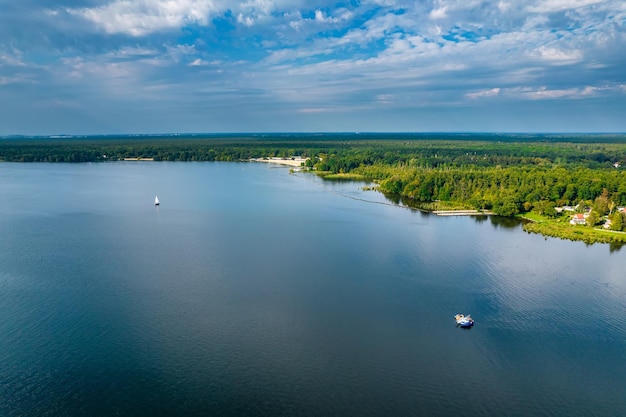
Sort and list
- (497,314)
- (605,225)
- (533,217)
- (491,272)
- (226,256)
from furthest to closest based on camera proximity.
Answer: (533,217)
(605,225)
(226,256)
(491,272)
(497,314)

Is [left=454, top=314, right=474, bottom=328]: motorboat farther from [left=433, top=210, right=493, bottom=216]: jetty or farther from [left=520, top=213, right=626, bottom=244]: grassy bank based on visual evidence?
[left=433, top=210, right=493, bottom=216]: jetty

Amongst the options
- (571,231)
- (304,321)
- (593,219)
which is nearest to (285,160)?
(593,219)

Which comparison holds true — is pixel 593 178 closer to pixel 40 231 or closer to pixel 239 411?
pixel 239 411

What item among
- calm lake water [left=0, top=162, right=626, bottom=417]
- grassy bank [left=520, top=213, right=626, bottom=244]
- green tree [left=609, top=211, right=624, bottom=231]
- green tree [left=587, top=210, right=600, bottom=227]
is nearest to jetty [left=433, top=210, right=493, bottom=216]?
grassy bank [left=520, top=213, right=626, bottom=244]

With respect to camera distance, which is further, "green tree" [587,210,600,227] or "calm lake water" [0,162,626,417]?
"green tree" [587,210,600,227]

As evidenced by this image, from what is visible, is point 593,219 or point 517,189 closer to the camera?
point 593,219

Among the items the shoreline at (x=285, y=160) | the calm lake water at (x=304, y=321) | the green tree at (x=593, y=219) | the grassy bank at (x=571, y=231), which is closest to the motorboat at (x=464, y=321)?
the calm lake water at (x=304, y=321)

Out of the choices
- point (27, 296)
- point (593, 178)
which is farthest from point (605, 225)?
point (27, 296)

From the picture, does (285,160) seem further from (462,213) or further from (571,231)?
(571,231)
